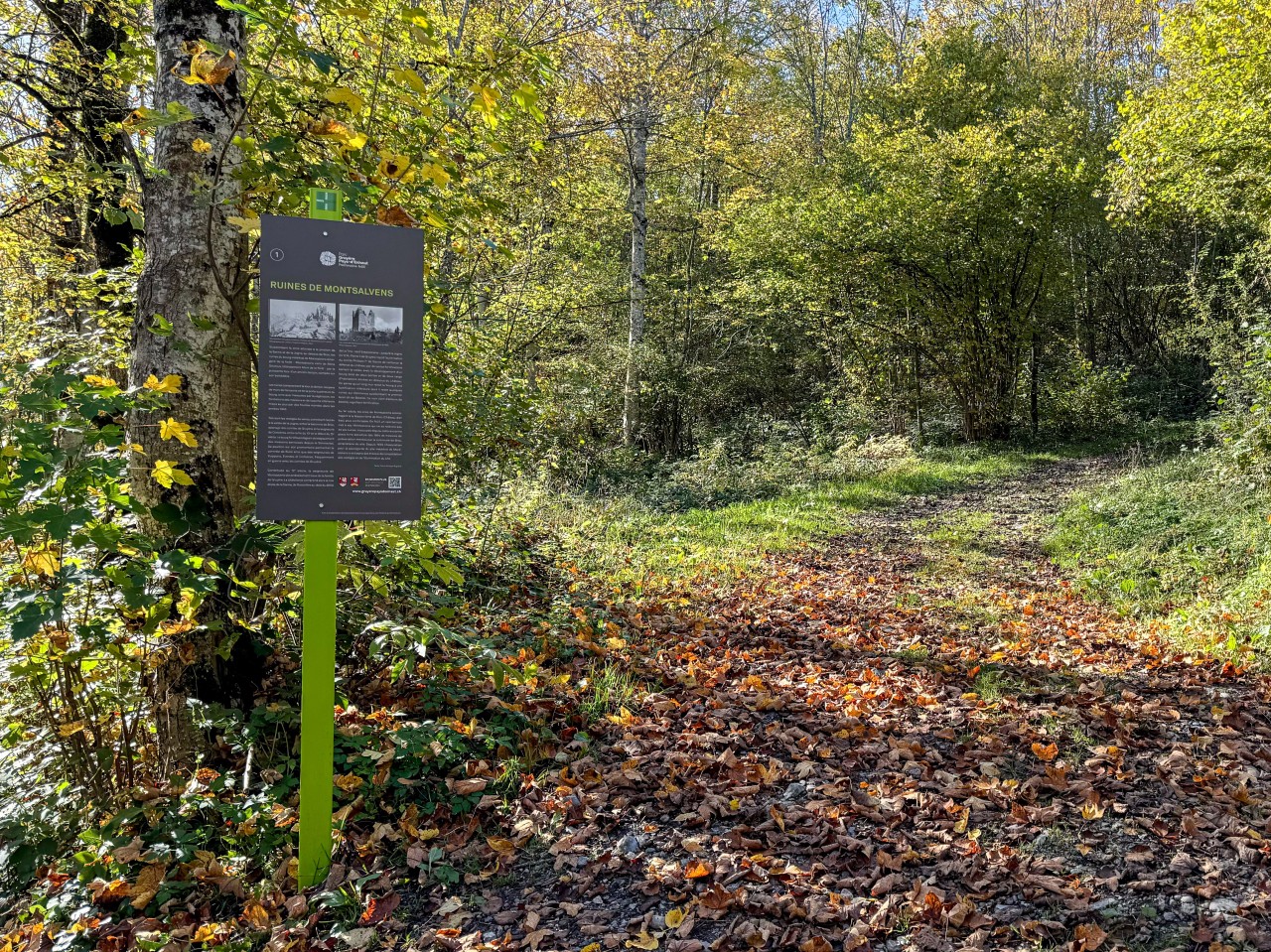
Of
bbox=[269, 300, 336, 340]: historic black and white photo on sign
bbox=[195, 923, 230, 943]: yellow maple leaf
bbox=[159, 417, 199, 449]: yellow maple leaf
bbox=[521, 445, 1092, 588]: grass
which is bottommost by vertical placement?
bbox=[195, 923, 230, 943]: yellow maple leaf

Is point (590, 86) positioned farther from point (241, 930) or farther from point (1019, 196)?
point (241, 930)

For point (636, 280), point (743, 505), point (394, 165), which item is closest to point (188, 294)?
point (394, 165)

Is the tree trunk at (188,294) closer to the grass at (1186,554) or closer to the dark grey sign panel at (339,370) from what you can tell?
the dark grey sign panel at (339,370)

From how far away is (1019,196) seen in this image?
14.4 meters

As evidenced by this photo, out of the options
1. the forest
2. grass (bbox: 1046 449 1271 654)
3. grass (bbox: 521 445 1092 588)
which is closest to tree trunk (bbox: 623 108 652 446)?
grass (bbox: 521 445 1092 588)

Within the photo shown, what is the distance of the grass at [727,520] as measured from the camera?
7965 millimetres

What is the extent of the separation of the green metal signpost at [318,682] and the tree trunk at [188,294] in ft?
2.96

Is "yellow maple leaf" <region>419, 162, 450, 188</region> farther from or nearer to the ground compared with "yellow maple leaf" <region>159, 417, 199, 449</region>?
farther from the ground

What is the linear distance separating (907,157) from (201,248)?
15.0m

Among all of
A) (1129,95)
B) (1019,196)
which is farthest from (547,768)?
(1129,95)

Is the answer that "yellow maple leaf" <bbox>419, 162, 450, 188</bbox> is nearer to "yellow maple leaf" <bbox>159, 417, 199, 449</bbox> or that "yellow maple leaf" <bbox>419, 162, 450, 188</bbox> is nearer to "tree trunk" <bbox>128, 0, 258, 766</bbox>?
"tree trunk" <bbox>128, 0, 258, 766</bbox>

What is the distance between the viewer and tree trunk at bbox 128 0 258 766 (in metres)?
3.42

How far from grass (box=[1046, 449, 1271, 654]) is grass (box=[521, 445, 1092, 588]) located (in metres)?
2.89

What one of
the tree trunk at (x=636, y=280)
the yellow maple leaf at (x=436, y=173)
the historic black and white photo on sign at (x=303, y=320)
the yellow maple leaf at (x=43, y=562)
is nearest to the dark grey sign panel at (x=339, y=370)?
the historic black and white photo on sign at (x=303, y=320)
